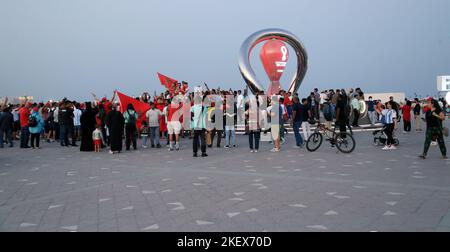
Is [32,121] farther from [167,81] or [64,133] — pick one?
[167,81]

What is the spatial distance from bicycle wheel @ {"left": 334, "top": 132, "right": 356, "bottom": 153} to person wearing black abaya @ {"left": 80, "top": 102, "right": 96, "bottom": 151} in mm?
8758

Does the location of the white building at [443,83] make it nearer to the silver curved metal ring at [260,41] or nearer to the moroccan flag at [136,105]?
the silver curved metal ring at [260,41]

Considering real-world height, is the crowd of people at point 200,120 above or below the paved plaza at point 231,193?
above

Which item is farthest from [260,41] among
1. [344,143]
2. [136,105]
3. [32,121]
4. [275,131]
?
[344,143]

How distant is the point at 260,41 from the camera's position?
2958cm

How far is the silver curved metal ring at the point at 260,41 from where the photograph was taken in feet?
90.8

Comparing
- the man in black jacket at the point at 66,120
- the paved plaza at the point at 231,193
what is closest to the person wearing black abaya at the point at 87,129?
the man in black jacket at the point at 66,120

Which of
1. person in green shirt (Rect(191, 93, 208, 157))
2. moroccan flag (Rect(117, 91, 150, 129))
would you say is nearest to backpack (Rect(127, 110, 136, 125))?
moroccan flag (Rect(117, 91, 150, 129))

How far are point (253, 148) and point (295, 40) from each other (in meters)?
16.8

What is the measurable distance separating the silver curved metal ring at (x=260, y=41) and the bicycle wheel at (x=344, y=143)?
45.5ft

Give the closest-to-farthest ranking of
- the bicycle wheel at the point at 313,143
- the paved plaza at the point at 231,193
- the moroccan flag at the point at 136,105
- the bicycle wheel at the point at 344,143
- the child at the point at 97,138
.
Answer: the paved plaza at the point at 231,193 < the bicycle wheel at the point at 344,143 < the bicycle wheel at the point at 313,143 < the child at the point at 97,138 < the moroccan flag at the point at 136,105

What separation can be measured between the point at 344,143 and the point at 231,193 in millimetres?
6779

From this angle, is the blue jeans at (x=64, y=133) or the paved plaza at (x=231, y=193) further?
the blue jeans at (x=64, y=133)
